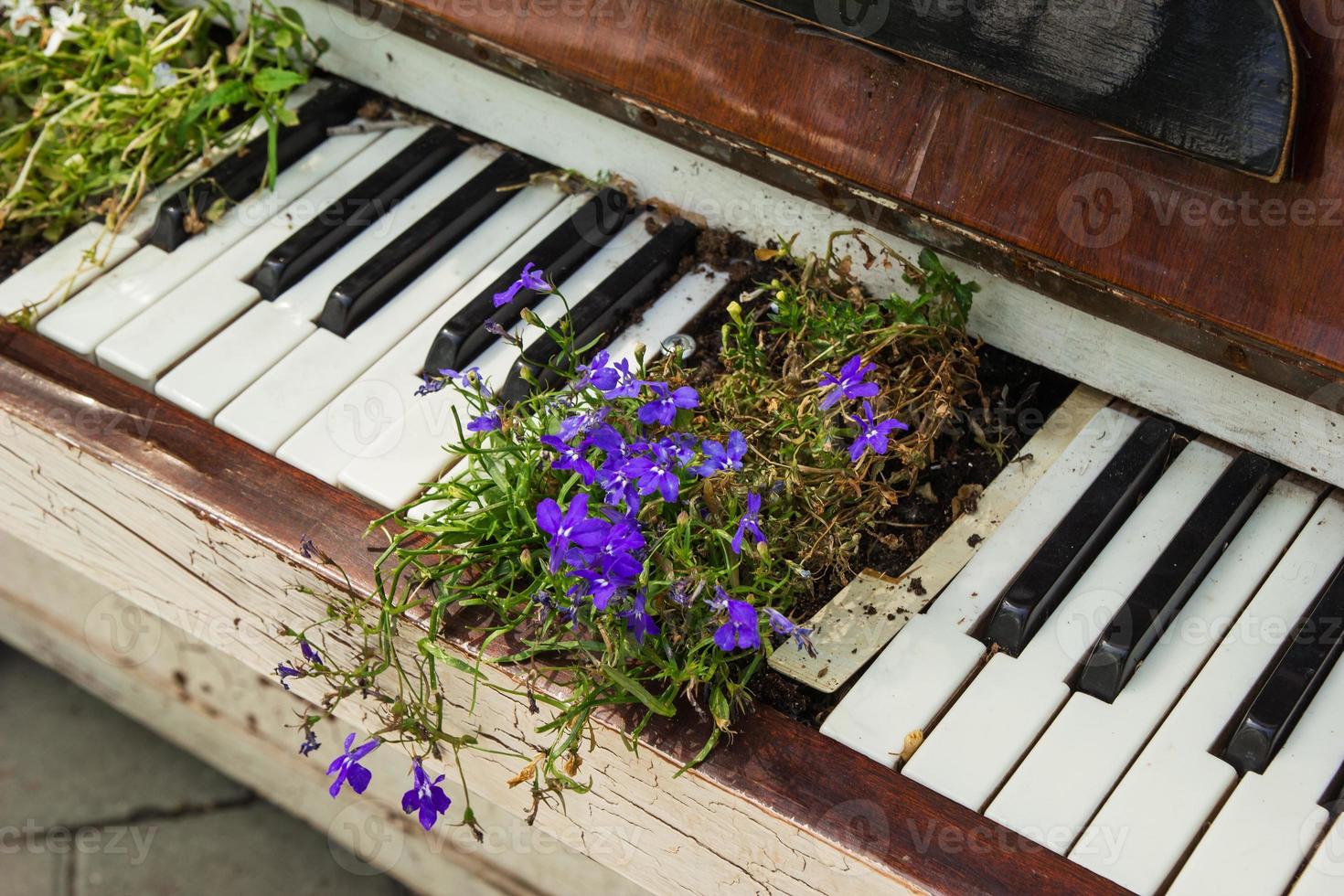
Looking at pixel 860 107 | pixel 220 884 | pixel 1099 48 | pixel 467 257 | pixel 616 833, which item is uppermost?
pixel 1099 48

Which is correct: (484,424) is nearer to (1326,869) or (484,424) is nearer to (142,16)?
(1326,869)

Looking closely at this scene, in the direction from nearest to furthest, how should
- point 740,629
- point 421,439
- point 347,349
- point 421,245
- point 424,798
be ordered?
point 740,629 < point 424,798 < point 421,439 < point 347,349 < point 421,245

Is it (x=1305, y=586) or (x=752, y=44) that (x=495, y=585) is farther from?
(x=1305, y=586)

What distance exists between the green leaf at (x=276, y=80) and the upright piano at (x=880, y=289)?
7 centimetres

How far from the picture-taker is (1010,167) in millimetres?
1669

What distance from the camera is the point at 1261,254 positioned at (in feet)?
5.11

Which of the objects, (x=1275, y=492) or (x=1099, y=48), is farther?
(x=1275, y=492)

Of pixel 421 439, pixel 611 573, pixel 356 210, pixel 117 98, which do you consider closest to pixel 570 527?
pixel 611 573

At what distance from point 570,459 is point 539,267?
602 mm

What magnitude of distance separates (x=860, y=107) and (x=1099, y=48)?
332mm

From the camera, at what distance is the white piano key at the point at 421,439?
1801 mm

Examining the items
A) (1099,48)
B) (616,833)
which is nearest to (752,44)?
(1099,48)

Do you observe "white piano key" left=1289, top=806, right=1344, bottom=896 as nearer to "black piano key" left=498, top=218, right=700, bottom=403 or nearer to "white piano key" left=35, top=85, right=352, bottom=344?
"black piano key" left=498, top=218, right=700, bottom=403

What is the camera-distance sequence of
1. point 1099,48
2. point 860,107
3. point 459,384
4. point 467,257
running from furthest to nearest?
point 467,257 < point 459,384 < point 860,107 < point 1099,48
